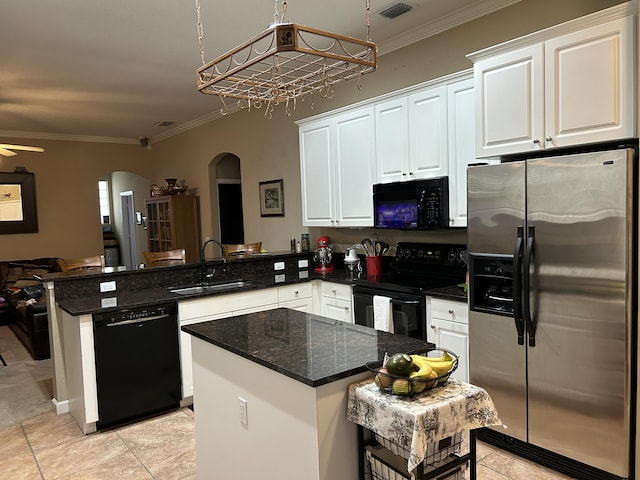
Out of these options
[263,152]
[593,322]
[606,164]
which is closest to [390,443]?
[593,322]

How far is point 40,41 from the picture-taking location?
3918mm

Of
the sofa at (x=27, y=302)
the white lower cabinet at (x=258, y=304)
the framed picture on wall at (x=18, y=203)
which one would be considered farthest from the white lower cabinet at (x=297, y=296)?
the framed picture on wall at (x=18, y=203)

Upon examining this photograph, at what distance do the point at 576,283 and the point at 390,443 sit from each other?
1.44 m

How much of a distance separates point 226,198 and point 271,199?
165 centimetres

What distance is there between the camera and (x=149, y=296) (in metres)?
3.63

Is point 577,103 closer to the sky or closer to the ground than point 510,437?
closer to the sky

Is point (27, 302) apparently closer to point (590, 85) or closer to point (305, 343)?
point (305, 343)

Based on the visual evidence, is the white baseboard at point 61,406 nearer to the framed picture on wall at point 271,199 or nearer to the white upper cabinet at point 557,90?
the framed picture on wall at point 271,199

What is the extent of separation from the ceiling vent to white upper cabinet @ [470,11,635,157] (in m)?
0.89

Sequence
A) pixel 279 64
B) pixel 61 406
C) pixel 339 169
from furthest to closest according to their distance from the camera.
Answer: pixel 339 169, pixel 61 406, pixel 279 64

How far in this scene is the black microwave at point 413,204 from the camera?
3.56 metres

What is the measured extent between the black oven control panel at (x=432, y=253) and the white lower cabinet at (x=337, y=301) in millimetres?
614

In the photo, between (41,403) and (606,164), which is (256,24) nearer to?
(606,164)

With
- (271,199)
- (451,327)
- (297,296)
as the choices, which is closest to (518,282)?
(451,327)
